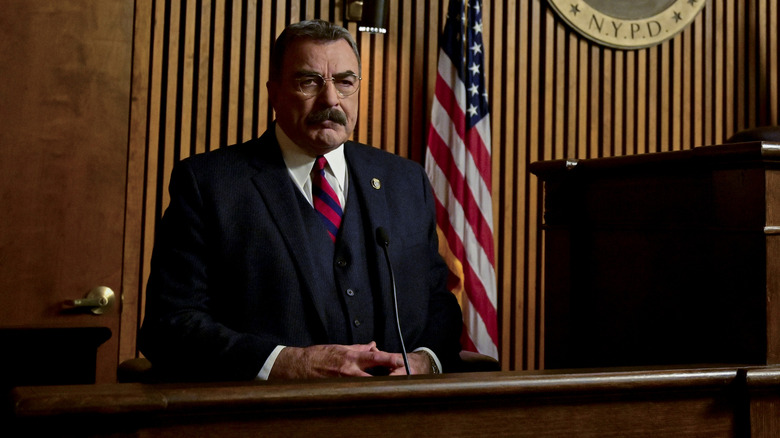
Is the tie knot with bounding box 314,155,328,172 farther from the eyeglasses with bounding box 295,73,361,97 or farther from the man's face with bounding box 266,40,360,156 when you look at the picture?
the eyeglasses with bounding box 295,73,361,97

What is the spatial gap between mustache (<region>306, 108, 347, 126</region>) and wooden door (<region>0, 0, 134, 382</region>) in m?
1.20

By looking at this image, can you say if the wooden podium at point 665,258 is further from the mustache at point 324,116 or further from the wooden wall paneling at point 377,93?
the wooden wall paneling at point 377,93

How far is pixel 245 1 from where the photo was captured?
3385 millimetres

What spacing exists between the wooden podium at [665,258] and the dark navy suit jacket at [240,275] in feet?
1.51

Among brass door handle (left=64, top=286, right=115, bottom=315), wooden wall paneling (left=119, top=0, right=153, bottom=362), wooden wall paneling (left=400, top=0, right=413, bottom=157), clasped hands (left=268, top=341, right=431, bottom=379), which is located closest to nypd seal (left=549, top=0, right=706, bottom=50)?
wooden wall paneling (left=400, top=0, right=413, bottom=157)

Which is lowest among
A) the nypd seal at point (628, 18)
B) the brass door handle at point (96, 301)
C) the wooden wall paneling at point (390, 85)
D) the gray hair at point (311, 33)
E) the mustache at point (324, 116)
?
the brass door handle at point (96, 301)

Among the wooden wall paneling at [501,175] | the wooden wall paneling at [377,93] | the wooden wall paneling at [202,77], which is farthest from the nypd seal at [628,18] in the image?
the wooden wall paneling at [202,77]

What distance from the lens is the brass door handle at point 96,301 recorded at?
2.82 metres

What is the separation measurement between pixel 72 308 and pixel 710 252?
7.52ft

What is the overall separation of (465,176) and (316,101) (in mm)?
1589

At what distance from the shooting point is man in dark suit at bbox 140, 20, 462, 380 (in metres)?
1.83

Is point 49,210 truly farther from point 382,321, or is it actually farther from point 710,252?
point 710,252

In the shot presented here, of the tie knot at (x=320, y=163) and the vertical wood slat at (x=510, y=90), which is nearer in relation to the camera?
the tie knot at (x=320, y=163)

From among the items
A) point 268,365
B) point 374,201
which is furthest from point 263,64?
point 268,365
